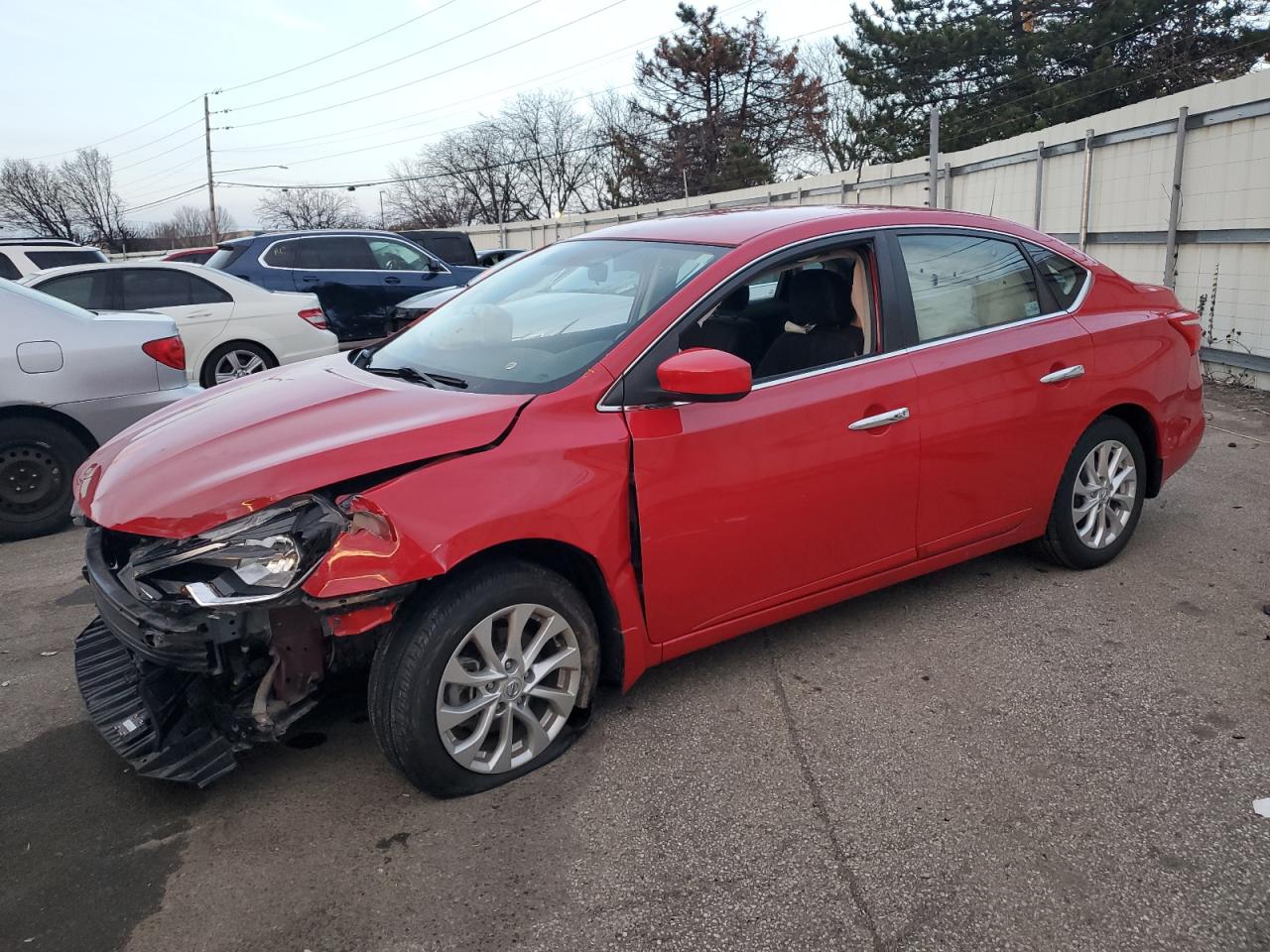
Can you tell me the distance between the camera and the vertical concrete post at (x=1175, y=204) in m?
8.88

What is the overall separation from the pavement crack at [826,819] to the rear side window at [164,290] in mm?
7760

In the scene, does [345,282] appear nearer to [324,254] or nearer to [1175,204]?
[324,254]

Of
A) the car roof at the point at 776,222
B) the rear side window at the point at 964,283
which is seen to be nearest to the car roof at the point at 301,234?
the car roof at the point at 776,222

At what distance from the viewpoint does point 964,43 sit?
1086 inches

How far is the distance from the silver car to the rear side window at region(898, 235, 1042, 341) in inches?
188

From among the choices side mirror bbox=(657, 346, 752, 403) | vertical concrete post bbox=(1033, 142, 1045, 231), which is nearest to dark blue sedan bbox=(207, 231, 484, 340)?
vertical concrete post bbox=(1033, 142, 1045, 231)

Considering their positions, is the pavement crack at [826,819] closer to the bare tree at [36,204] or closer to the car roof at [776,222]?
the car roof at [776,222]

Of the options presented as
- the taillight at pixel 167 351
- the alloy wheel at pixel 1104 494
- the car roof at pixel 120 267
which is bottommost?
the alloy wheel at pixel 1104 494

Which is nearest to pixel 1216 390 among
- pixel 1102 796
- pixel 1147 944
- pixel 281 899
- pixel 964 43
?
pixel 1102 796

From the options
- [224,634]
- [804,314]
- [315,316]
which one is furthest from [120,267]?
[224,634]

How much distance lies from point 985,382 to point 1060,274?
0.87m

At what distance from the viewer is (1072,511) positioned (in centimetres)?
434

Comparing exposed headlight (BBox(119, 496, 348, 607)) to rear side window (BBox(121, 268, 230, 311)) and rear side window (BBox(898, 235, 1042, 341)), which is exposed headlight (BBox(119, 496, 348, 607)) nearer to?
rear side window (BBox(898, 235, 1042, 341))

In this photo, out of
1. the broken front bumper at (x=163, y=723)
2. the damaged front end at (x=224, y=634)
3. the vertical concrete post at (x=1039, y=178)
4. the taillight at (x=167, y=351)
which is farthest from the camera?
the vertical concrete post at (x=1039, y=178)
